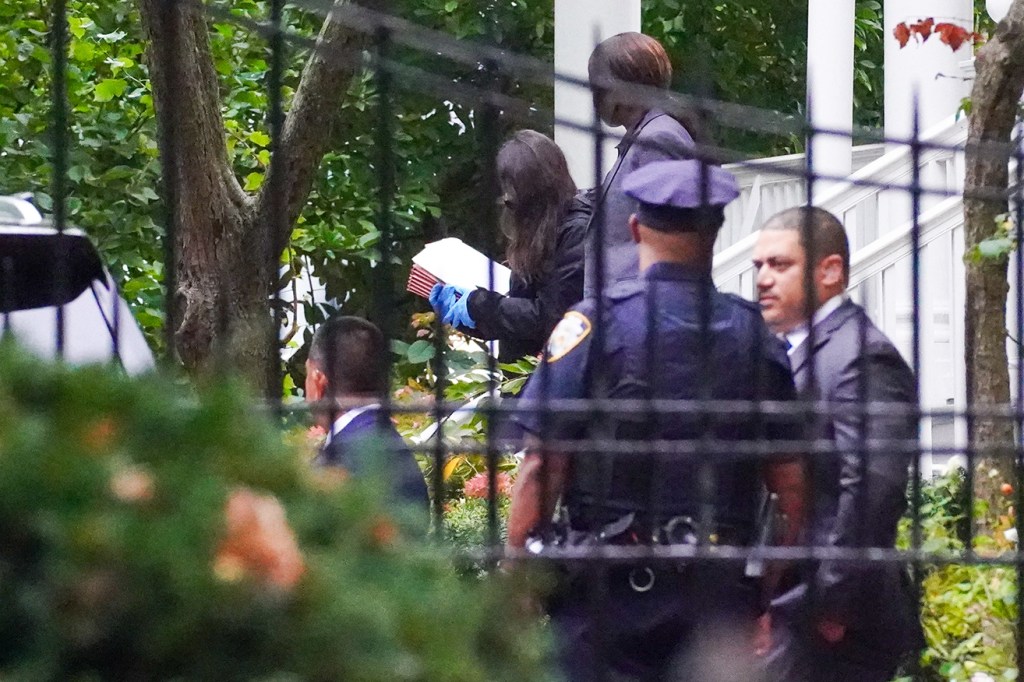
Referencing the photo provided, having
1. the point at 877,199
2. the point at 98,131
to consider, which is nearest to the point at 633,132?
the point at 98,131

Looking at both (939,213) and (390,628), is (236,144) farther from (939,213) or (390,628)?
(390,628)

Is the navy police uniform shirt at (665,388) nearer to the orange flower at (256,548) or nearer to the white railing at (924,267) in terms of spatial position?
the orange flower at (256,548)

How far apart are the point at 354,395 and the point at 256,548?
1.98 metres

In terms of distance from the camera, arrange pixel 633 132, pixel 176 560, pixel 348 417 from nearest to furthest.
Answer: pixel 176 560 → pixel 633 132 → pixel 348 417

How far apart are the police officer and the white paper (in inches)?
28.5

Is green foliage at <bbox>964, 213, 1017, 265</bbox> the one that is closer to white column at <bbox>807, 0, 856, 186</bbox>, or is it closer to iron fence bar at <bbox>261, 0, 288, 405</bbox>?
iron fence bar at <bbox>261, 0, 288, 405</bbox>

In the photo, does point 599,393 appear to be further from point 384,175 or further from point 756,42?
point 756,42

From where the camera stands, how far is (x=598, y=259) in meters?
2.57

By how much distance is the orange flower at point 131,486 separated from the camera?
1288mm

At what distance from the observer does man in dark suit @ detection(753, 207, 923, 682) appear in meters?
2.74

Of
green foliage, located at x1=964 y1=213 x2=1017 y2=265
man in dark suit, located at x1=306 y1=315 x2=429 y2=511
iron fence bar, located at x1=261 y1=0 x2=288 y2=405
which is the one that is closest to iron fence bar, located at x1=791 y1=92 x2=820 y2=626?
man in dark suit, located at x1=306 y1=315 x2=429 y2=511

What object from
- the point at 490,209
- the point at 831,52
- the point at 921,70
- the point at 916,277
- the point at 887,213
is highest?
the point at 831,52

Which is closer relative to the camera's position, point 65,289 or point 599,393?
point 599,393

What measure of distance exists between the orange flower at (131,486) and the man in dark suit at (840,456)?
1.59 metres
